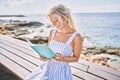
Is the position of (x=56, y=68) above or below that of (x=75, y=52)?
below

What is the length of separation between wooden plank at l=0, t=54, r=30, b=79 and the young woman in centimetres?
108

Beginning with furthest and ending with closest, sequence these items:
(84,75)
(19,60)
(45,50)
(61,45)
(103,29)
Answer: (103,29)
(19,60)
(84,75)
(61,45)
(45,50)

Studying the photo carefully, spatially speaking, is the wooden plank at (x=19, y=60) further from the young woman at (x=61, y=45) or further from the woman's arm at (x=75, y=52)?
the woman's arm at (x=75, y=52)

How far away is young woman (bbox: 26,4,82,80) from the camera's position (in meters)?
1.76

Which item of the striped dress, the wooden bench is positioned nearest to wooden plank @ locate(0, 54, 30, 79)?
the wooden bench

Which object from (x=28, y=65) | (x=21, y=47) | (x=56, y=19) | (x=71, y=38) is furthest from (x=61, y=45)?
(x=21, y=47)

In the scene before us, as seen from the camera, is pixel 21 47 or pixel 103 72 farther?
pixel 21 47

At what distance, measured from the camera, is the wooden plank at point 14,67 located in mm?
3015

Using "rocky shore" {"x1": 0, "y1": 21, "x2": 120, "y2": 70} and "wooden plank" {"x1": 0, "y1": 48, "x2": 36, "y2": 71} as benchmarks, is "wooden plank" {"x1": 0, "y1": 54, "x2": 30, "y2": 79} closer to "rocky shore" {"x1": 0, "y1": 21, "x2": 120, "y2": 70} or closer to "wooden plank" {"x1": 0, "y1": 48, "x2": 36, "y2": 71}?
"wooden plank" {"x1": 0, "y1": 48, "x2": 36, "y2": 71}

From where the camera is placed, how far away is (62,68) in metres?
1.89

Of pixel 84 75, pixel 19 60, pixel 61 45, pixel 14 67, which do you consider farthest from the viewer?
pixel 19 60

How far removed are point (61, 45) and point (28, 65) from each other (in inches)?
61.4

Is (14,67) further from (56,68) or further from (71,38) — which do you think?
(71,38)

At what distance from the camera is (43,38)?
562cm
